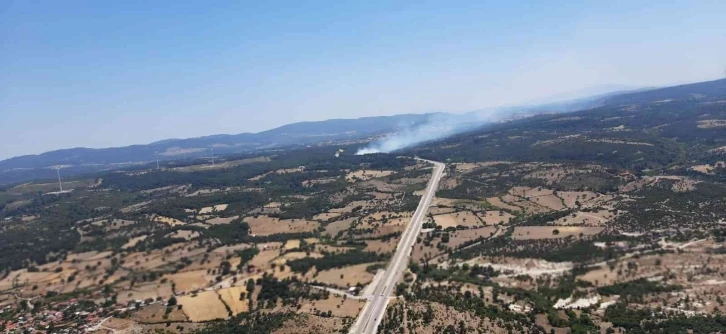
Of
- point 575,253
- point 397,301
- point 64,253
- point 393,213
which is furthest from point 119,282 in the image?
point 575,253

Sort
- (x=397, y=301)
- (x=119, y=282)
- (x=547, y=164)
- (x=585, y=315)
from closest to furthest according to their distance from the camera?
(x=585, y=315) < (x=397, y=301) < (x=119, y=282) < (x=547, y=164)

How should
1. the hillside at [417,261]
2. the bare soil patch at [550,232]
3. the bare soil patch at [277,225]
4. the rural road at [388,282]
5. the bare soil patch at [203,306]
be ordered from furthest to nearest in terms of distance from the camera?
1. the bare soil patch at [277,225]
2. the bare soil patch at [550,232]
3. the bare soil patch at [203,306]
4. the hillside at [417,261]
5. the rural road at [388,282]

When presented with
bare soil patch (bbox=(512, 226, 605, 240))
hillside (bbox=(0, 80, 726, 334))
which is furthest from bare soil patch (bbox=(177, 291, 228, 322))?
bare soil patch (bbox=(512, 226, 605, 240))

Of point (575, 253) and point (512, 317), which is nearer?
point (512, 317)

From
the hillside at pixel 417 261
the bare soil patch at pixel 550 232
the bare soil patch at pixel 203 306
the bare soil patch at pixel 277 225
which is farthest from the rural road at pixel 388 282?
the bare soil patch at pixel 277 225

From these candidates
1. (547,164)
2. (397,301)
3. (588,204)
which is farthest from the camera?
(547,164)

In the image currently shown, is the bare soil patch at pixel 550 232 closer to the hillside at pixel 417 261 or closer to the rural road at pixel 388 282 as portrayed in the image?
the hillside at pixel 417 261

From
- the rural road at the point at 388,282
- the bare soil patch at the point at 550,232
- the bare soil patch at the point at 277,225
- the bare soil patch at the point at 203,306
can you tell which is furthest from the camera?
the bare soil patch at the point at 277,225

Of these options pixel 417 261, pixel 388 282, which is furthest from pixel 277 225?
pixel 388 282

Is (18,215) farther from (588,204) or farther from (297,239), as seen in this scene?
(588,204)
